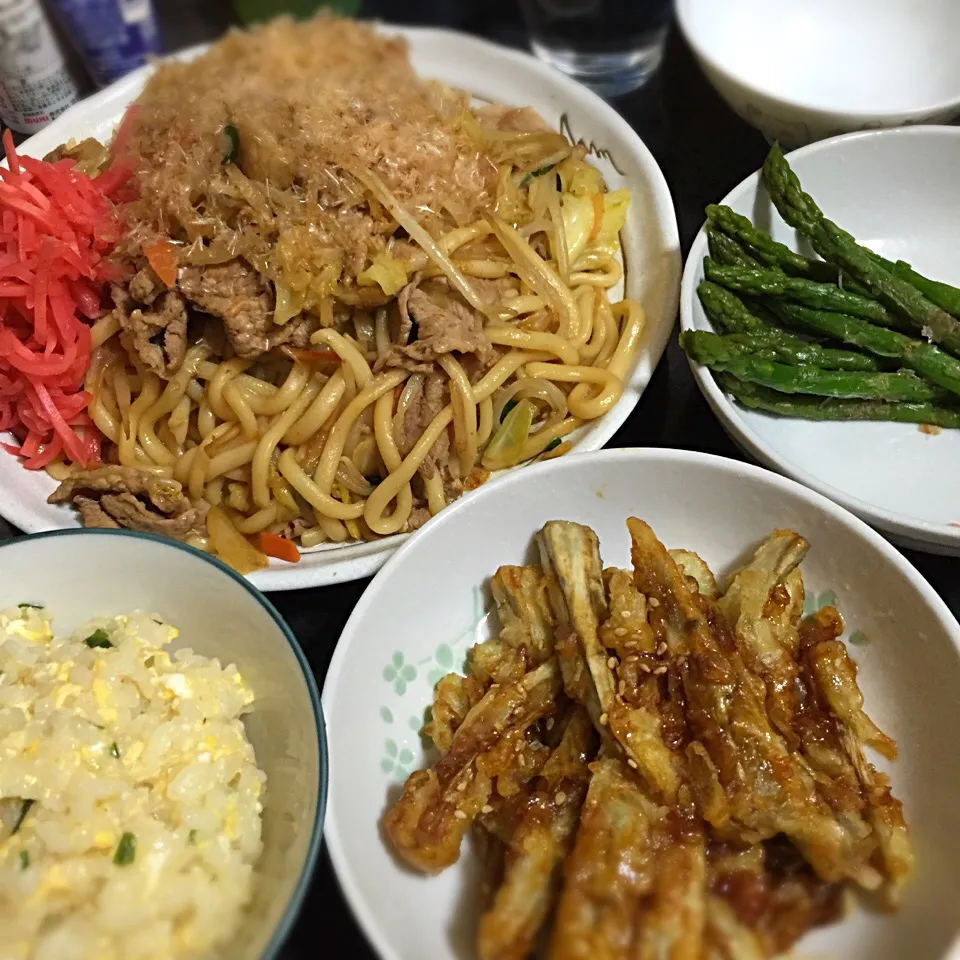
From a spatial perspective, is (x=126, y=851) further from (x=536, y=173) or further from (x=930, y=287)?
(x=930, y=287)

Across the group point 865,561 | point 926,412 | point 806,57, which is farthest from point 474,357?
point 806,57

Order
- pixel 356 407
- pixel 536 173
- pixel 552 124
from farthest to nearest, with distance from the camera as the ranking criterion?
pixel 552 124 → pixel 536 173 → pixel 356 407

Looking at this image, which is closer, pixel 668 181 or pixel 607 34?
pixel 668 181

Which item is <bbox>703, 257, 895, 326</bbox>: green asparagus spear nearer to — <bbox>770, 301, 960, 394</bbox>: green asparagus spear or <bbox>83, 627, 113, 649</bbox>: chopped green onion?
<bbox>770, 301, 960, 394</bbox>: green asparagus spear

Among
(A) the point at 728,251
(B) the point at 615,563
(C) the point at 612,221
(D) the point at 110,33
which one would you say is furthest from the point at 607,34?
(B) the point at 615,563

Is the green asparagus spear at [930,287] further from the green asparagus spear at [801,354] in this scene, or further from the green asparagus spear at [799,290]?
the green asparagus spear at [801,354]

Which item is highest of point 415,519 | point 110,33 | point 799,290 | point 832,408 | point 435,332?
point 110,33

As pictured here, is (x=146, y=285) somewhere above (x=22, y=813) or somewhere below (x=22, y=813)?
above

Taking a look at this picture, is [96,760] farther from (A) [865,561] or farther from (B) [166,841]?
(A) [865,561]
